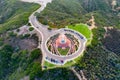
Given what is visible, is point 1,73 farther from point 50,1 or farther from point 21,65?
point 50,1

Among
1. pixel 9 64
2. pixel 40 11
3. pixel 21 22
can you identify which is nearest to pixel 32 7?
pixel 40 11

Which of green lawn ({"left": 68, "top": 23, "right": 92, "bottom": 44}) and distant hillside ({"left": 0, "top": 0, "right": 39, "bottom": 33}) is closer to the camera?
green lawn ({"left": 68, "top": 23, "right": 92, "bottom": 44})

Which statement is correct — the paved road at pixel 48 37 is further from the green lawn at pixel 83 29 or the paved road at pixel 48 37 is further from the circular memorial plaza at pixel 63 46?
the green lawn at pixel 83 29

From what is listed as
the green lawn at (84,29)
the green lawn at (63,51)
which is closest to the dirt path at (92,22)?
the green lawn at (84,29)

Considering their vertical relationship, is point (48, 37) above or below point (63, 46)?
below

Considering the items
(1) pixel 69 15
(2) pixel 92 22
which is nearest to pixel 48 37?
(2) pixel 92 22

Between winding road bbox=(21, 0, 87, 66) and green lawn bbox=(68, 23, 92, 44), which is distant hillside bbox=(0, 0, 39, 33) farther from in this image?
green lawn bbox=(68, 23, 92, 44)

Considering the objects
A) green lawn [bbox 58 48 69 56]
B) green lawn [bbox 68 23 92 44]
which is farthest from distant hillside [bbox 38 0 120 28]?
green lawn [bbox 58 48 69 56]

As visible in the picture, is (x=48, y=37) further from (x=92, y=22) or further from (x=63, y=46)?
(x=92, y=22)

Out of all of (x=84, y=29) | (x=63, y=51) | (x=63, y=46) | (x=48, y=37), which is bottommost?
(x=63, y=51)

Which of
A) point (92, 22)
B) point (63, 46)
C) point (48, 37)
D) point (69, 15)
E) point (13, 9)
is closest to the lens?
point (63, 46)

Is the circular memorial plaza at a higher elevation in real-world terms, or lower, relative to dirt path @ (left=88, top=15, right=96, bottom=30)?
higher
